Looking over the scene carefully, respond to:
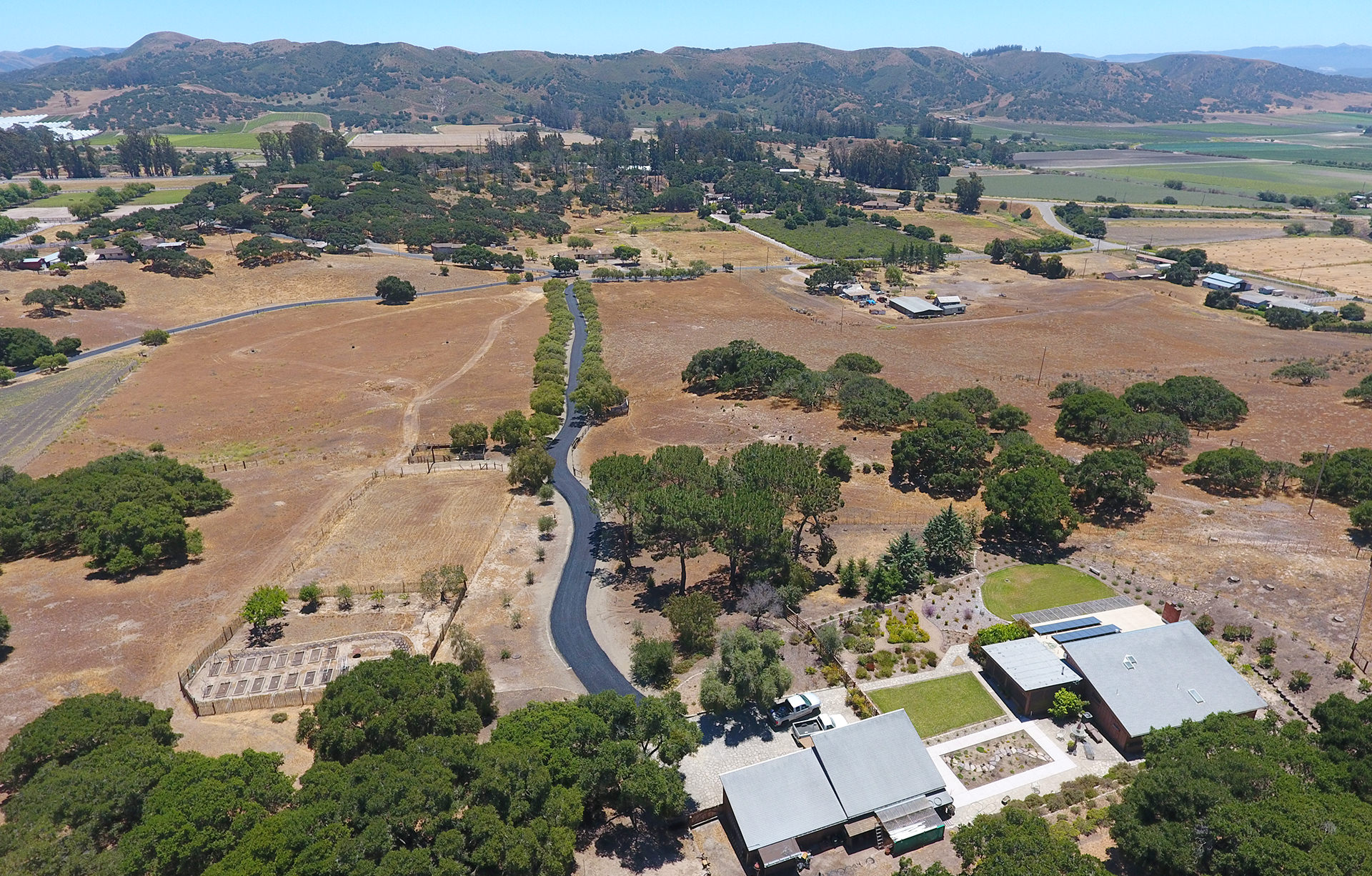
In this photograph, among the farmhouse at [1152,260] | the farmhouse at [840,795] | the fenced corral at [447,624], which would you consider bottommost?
the fenced corral at [447,624]

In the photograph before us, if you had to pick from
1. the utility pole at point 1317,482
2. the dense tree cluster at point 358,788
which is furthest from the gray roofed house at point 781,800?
the utility pole at point 1317,482

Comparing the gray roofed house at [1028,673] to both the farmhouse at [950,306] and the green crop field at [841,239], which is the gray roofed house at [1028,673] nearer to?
the farmhouse at [950,306]

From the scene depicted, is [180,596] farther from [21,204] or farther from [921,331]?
[21,204]

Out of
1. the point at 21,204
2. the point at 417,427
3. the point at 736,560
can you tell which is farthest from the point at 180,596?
the point at 21,204

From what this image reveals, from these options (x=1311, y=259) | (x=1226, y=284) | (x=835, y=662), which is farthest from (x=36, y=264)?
(x=1311, y=259)

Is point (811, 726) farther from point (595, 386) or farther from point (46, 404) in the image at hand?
point (46, 404)

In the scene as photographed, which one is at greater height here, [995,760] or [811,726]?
[811,726]

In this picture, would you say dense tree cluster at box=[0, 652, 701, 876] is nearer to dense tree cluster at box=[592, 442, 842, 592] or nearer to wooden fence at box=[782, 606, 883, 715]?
wooden fence at box=[782, 606, 883, 715]
